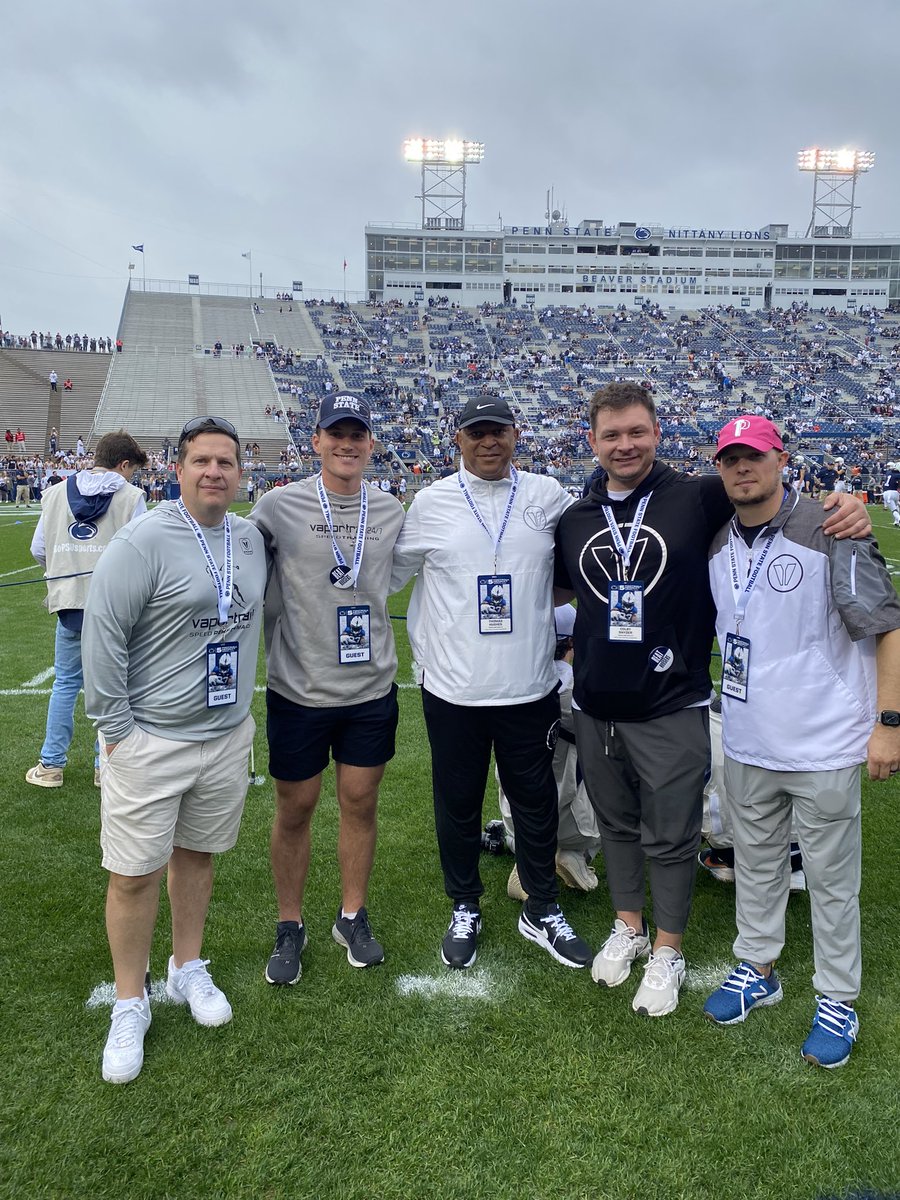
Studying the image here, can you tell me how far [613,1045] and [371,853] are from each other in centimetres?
115

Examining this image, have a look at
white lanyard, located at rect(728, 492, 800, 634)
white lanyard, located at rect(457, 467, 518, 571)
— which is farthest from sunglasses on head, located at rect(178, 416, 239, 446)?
white lanyard, located at rect(728, 492, 800, 634)

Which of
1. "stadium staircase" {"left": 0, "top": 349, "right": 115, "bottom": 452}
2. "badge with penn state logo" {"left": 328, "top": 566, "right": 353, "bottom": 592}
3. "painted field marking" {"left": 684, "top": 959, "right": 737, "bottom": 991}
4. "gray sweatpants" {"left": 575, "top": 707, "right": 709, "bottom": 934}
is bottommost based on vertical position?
"painted field marking" {"left": 684, "top": 959, "right": 737, "bottom": 991}

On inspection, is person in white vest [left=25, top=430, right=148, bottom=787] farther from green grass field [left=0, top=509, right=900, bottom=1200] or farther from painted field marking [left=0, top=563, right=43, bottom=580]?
painted field marking [left=0, top=563, right=43, bottom=580]

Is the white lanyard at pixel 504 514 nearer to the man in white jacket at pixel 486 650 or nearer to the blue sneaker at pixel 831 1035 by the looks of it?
A: the man in white jacket at pixel 486 650

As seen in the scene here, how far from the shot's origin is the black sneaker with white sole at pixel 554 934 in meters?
3.07

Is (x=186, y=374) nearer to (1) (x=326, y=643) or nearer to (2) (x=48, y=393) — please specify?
(2) (x=48, y=393)

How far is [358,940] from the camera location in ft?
10.1

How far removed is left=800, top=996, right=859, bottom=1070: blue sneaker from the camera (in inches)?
98.7

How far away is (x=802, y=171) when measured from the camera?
61.5 meters

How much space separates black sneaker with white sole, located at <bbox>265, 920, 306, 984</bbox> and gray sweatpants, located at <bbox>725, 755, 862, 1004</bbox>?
5.44 feet

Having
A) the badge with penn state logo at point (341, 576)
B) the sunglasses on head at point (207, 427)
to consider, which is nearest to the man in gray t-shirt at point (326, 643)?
the badge with penn state logo at point (341, 576)

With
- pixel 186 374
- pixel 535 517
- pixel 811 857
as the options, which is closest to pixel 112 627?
pixel 535 517

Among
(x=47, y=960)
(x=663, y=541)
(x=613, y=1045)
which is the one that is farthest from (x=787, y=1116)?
(x=47, y=960)

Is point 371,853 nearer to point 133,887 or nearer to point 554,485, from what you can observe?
point 133,887
